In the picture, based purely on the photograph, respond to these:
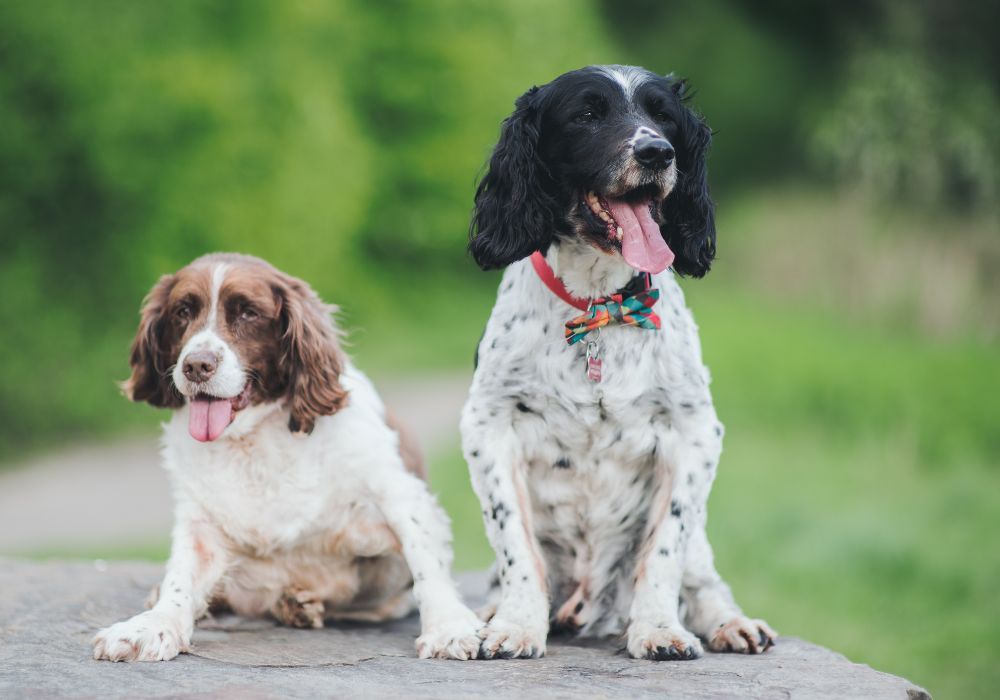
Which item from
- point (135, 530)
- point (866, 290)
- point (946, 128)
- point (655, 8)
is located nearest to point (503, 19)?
point (946, 128)

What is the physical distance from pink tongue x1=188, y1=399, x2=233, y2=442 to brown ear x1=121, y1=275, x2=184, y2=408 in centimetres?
28

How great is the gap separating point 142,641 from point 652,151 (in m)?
2.20

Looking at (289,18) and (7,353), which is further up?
(289,18)

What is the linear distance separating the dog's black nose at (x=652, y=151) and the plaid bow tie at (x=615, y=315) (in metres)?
0.48

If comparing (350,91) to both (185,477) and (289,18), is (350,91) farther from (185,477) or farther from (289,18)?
(185,477)

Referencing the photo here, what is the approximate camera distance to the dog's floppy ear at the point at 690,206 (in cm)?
432

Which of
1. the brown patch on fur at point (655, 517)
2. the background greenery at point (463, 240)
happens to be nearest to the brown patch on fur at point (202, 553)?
the brown patch on fur at point (655, 517)

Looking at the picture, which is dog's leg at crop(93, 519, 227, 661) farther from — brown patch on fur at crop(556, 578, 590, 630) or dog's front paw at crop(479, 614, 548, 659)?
brown patch on fur at crop(556, 578, 590, 630)

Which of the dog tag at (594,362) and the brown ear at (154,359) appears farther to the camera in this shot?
the brown ear at (154,359)

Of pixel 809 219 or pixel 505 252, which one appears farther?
pixel 809 219

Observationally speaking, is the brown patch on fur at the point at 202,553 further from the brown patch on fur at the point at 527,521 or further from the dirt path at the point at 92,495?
the dirt path at the point at 92,495

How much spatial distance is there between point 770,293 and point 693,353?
46.2 feet

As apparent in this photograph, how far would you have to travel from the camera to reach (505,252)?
4184mm

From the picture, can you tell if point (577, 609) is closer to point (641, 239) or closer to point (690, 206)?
point (641, 239)
